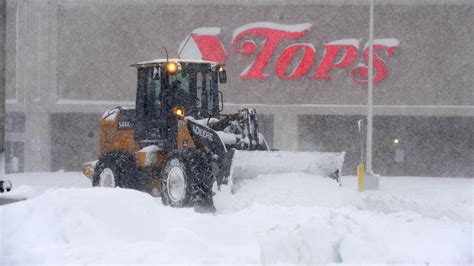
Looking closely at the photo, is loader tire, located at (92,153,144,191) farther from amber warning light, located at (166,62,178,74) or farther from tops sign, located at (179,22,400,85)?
tops sign, located at (179,22,400,85)

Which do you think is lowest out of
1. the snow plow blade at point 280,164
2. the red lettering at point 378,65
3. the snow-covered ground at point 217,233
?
the snow-covered ground at point 217,233

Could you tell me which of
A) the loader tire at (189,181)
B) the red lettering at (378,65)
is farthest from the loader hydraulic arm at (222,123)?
the red lettering at (378,65)

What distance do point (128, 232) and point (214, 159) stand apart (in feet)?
14.5

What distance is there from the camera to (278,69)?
29.1m

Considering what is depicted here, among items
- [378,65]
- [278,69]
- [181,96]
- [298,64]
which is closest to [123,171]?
[181,96]

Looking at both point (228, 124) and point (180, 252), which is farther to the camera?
point (228, 124)

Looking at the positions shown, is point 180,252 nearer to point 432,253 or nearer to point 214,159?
point 432,253

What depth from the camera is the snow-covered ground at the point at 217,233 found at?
24.5 feet

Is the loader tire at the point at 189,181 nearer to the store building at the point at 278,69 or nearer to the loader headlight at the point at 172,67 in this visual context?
the loader headlight at the point at 172,67

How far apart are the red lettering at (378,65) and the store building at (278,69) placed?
4 centimetres

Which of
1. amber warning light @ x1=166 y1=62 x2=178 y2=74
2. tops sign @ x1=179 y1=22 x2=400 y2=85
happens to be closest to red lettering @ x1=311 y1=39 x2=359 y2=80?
tops sign @ x1=179 y1=22 x2=400 y2=85

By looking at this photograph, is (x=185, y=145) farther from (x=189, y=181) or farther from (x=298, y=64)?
(x=298, y=64)

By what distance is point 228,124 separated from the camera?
45.4 feet

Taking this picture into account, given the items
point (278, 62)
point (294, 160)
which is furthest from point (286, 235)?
point (278, 62)
